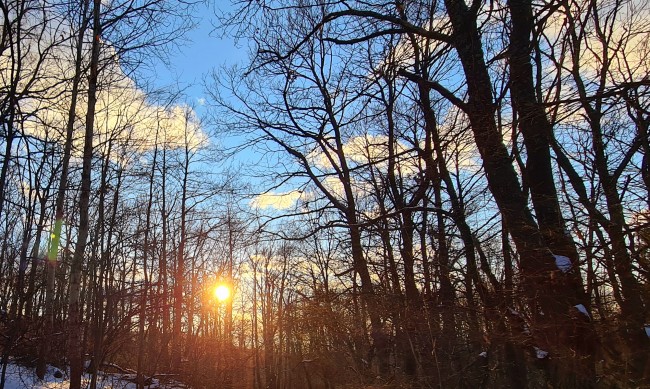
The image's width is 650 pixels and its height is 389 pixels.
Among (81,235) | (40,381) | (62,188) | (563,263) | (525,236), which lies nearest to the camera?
(563,263)

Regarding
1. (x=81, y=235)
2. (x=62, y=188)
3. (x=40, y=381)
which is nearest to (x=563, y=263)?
(x=81, y=235)

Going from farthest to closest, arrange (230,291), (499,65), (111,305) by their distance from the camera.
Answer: (230,291), (111,305), (499,65)

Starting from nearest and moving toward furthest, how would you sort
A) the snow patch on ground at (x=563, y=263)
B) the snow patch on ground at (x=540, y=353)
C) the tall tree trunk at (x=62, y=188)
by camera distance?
the snow patch on ground at (x=563, y=263), the snow patch on ground at (x=540, y=353), the tall tree trunk at (x=62, y=188)

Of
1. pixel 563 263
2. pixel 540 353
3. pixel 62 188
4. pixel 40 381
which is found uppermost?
pixel 62 188

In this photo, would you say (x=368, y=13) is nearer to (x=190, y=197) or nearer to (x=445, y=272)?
(x=445, y=272)

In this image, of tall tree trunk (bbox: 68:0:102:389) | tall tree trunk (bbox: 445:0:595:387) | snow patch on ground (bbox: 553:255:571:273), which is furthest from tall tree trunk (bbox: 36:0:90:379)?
snow patch on ground (bbox: 553:255:571:273)

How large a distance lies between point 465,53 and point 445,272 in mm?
3705

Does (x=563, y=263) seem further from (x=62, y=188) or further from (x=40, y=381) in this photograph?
(x=40, y=381)

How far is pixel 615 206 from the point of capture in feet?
13.4

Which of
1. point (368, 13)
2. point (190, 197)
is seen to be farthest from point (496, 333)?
point (190, 197)

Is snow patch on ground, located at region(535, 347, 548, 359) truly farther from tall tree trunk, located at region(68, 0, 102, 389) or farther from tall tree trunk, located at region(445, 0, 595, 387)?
tall tree trunk, located at region(68, 0, 102, 389)

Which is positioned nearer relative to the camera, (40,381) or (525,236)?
(525,236)

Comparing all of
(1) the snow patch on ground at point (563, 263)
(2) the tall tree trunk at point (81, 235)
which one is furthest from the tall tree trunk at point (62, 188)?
(1) the snow patch on ground at point (563, 263)

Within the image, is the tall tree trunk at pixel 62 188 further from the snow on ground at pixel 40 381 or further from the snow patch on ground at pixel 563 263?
the snow patch on ground at pixel 563 263
